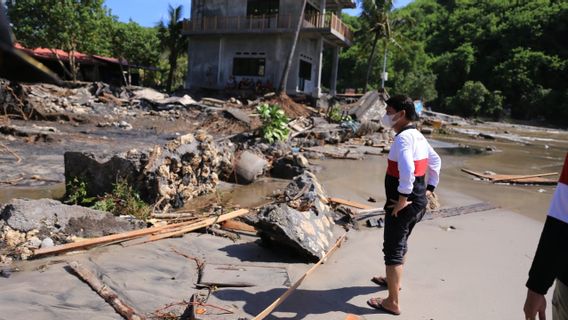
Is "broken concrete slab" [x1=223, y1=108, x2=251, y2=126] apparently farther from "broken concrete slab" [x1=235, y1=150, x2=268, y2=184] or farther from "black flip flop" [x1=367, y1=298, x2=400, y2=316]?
"black flip flop" [x1=367, y1=298, x2=400, y2=316]

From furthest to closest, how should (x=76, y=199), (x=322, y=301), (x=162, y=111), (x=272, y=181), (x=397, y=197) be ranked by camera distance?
(x=162, y=111) → (x=272, y=181) → (x=76, y=199) → (x=322, y=301) → (x=397, y=197)

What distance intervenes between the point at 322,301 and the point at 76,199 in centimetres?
467

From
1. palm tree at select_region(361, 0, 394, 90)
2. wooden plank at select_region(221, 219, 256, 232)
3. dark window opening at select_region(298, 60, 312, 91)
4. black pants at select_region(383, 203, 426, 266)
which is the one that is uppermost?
palm tree at select_region(361, 0, 394, 90)

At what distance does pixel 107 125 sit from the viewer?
18.0m

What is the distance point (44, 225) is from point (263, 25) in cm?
2453

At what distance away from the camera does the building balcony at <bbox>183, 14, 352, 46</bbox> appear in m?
27.3

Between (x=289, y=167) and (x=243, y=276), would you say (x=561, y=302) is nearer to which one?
(x=243, y=276)

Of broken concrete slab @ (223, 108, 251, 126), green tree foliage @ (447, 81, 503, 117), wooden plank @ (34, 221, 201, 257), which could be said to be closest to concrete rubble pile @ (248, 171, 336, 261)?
wooden plank @ (34, 221, 201, 257)

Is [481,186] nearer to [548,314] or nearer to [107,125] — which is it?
[548,314]

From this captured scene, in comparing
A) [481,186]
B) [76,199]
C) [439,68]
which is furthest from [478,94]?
[76,199]

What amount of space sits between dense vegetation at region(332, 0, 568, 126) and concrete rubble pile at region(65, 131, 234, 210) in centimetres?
3649

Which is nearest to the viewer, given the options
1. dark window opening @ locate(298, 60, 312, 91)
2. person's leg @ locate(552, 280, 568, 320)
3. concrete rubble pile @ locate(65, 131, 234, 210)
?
person's leg @ locate(552, 280, 568, 320)

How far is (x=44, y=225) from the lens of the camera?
4918mm

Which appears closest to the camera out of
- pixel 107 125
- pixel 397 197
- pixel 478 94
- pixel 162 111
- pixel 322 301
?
pixel 397 197
